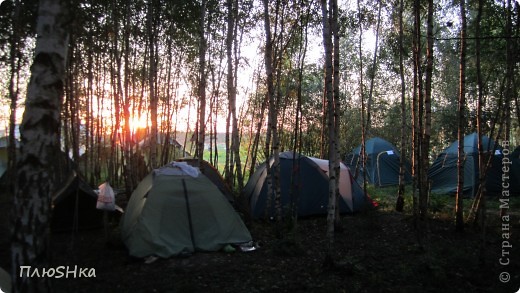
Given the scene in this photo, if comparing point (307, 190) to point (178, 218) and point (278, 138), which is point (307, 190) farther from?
point (178, 218)

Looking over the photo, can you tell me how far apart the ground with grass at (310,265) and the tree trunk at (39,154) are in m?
1.72

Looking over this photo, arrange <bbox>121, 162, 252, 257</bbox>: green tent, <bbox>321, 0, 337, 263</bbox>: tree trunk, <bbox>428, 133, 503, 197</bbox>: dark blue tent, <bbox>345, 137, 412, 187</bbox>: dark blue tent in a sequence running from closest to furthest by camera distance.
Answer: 1. <bbox>321, 0, 337, 263</bbox>: tree trunk
2. <bbox>121, 162, 252, 257</bbox>: green tent
3. <bbox>428, 133, 503, 197</bbox>: dark blue tent
4. <bbox>345, 137, 412, 187</bbox>: dark blue tent

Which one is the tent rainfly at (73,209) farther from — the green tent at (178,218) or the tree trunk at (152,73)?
the tree trunk at (152,73)

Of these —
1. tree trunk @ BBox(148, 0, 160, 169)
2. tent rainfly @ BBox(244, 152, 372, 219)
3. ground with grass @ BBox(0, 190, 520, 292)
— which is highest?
tree trunk @ BBox(148, 0, 160, 169)

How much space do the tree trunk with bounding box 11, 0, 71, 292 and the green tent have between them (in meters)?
2.74

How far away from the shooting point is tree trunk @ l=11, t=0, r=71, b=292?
278cm

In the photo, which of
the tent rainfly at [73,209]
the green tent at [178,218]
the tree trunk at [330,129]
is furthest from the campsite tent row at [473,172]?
the tent rainfly at [73,209]

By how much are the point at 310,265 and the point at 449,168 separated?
974 centimetres

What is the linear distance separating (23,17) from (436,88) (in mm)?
24567

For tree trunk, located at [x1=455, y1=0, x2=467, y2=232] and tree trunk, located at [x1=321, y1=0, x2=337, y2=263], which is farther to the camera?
tree trunk, located at [x1=455, y1=0, x2=467, y2=232]

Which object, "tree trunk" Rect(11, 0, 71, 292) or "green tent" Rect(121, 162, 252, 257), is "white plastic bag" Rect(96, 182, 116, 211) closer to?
"green tent" Rect(121, 162, 252, 257)

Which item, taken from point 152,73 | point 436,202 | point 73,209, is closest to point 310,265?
point 436,202

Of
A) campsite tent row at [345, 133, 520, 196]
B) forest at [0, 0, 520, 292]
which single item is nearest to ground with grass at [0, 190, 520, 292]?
forest at [0, 0, 520, 292]

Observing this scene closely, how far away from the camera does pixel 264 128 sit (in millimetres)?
17672
